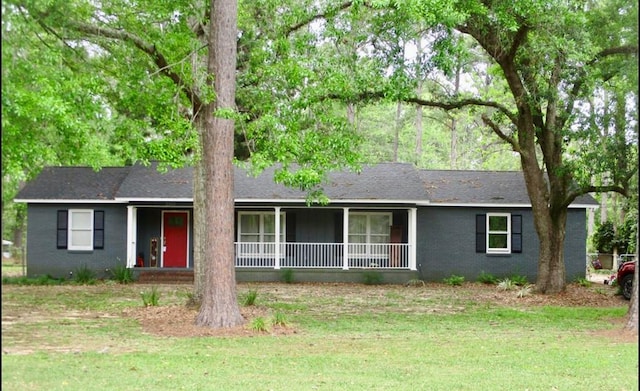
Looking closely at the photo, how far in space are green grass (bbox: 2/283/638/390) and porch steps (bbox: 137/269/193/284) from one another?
532 centimetres

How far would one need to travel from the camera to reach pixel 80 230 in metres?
23.4

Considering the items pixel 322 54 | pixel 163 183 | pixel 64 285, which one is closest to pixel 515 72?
pixel 322 54

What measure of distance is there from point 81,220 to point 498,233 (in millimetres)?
14413

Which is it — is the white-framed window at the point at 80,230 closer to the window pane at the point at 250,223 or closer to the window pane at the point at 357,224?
the window pane at the point at 250,223

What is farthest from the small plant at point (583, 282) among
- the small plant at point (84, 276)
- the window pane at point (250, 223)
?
the small plant at point (84, 276)

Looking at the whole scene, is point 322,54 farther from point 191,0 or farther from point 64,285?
point 64,285

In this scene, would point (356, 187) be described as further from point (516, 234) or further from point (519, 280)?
point (519, 280)

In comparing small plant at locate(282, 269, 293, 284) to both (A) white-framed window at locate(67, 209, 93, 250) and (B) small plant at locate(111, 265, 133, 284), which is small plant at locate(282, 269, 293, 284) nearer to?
(B) small plant at locate(111, 265, 133, 284)

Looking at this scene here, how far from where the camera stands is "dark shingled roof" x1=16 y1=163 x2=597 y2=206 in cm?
2316

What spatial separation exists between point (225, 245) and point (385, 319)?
3.98m

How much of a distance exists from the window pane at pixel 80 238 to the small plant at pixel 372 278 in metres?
9.48

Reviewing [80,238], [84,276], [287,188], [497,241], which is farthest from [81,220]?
[497,241]

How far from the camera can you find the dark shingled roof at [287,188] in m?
23.2

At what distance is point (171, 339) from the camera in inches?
454
